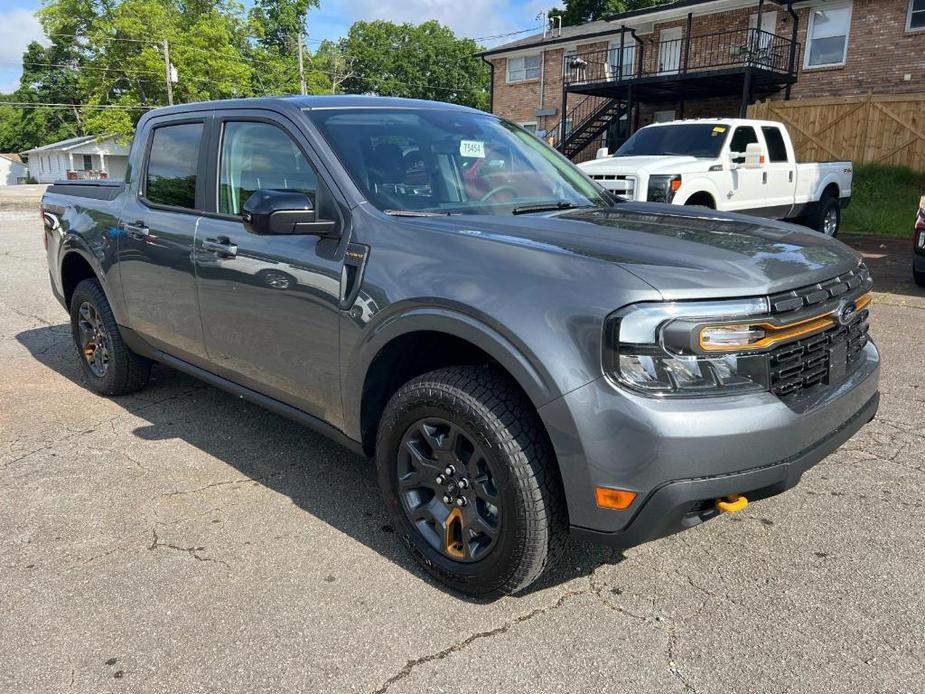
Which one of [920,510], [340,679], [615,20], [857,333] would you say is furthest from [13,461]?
[615,20]

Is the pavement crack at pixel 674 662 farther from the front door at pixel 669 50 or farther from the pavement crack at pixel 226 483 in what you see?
the front door at pixel 669 50

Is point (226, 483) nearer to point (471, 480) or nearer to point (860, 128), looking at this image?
point (471, 480)

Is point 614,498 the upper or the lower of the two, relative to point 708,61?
lower

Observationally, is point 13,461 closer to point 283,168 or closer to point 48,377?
point 48,377

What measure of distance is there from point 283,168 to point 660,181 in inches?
268

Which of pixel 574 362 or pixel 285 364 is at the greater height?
pixel 574 362

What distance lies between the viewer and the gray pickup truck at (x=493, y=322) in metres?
2.25

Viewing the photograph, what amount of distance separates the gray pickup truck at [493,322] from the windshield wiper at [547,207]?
0.02 meters

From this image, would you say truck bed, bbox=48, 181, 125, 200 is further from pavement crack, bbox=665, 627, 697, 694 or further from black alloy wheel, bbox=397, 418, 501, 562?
pavement crack, bbox=665, 627, 697, 694

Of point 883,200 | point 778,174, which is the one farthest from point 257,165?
point 883,200

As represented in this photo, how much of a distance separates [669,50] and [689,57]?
1.04 metres

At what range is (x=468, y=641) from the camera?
2.52 metres

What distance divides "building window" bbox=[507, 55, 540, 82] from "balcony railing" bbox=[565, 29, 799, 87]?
229 centimetres

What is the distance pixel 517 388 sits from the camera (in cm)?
257
